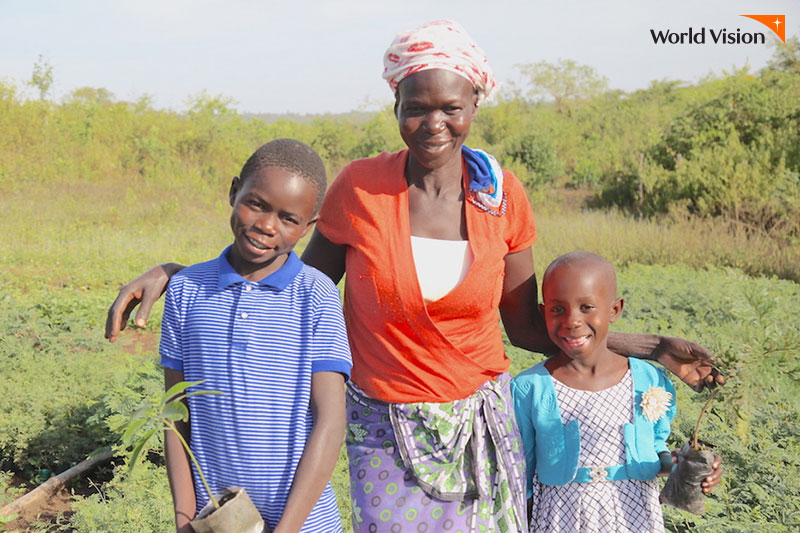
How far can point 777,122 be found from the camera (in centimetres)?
1331

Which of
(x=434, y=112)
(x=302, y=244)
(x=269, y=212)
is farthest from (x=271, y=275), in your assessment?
(x=302, y=244)

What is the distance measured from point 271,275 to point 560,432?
91cm

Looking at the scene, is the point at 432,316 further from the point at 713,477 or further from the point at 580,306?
the point at 713,477

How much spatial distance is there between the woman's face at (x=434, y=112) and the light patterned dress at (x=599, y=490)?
74cm

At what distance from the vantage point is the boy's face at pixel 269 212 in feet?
5.45

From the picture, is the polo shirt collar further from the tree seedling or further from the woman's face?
the tree seedling

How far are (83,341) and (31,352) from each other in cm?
38

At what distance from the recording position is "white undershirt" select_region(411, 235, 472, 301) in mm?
1913

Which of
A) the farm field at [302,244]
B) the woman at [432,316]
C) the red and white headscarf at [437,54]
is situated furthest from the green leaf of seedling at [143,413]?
the farm field at [302,244]

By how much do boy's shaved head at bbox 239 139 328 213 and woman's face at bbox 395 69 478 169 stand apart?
267 mm

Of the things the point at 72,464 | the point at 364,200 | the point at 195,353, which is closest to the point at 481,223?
the point at 364,200

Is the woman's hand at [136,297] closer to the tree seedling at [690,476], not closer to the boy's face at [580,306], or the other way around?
the boy's face at [580,306]

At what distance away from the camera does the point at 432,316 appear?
6.33ft

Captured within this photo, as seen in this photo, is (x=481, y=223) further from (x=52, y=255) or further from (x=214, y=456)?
(x=52, y=255)
